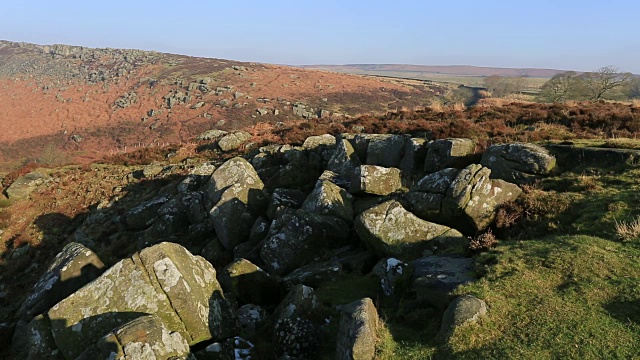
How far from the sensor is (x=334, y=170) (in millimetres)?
20094

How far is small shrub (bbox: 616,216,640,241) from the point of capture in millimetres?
9875

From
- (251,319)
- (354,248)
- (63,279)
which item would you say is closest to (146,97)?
(63,279)

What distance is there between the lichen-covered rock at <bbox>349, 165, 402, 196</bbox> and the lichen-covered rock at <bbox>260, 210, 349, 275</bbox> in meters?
2.36

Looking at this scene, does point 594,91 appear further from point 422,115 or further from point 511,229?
point 511,229

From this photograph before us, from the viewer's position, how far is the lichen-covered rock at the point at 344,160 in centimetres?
1980

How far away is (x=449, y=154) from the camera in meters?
17.1

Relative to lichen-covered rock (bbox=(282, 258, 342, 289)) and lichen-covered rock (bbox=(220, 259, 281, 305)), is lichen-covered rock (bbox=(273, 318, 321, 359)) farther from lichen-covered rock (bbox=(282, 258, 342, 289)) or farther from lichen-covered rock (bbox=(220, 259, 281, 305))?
lichen-covered rock (bbox=(282, 258, 342, 289))

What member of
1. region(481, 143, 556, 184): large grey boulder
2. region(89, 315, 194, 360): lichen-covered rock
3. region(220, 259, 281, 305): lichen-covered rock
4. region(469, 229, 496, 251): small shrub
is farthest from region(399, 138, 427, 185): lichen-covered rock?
region(89, 315, 194, 360): lichen-covered rock

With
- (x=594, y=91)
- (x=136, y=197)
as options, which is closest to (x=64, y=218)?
(x=136, y=197)

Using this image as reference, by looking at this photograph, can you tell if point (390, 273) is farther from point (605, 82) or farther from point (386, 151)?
point (605, 82)

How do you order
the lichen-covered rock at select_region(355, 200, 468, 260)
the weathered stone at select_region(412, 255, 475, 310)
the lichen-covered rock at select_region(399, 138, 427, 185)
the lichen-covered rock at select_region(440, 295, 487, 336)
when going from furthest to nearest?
the lichen-covered rock at select_region(399, 138, 427, 185) → the lichen-covered rock at select_region(355, 200, 468, 260) → the weathered stone at select_region(412, 255, 475, 310) → the lichen-covered rock at select_region(440, 295, 487, 336)

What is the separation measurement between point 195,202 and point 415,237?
41.7ft

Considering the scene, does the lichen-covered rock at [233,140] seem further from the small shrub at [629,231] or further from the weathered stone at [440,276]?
the small shrub at [629,231]

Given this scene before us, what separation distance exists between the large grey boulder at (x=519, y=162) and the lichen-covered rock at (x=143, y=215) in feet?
60.5
